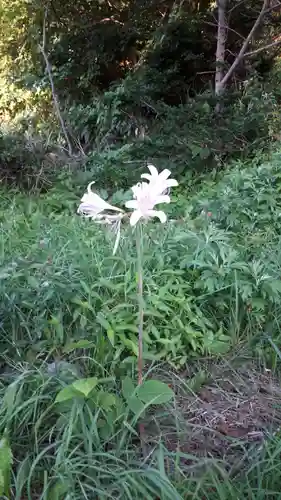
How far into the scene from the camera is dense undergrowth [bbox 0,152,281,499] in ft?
5.50

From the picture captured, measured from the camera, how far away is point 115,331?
82.7 inches

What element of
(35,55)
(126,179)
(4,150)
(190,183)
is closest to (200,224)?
(190,183)

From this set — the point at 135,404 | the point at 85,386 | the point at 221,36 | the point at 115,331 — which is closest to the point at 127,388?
the point at 135,404

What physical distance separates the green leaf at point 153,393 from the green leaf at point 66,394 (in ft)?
0.76

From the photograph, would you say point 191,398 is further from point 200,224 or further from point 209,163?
point 209,163

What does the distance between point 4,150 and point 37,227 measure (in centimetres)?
250

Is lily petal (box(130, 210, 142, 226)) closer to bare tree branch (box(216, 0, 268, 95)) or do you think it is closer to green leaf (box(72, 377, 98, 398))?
green leaf (box(72, 377, 98, 398))

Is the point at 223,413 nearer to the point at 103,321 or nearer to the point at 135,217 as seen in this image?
the point at 103,321

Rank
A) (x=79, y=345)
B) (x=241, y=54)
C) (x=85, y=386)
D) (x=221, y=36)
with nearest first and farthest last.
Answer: (x=85, y=386), (x=79, y=345), (x=241, y=54), (x=221, y=36)

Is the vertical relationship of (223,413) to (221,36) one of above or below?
below

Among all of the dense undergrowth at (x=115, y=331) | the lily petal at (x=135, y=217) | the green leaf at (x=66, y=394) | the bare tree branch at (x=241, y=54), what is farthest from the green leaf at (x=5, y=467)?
the bare tree branch at (x=241, y=54)

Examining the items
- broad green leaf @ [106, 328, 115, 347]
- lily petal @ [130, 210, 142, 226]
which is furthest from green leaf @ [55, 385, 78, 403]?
lily petal @ [130, 210, 142, 226]

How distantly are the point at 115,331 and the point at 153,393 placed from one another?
14.7 inches

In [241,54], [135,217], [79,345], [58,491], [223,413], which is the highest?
[135,217]
